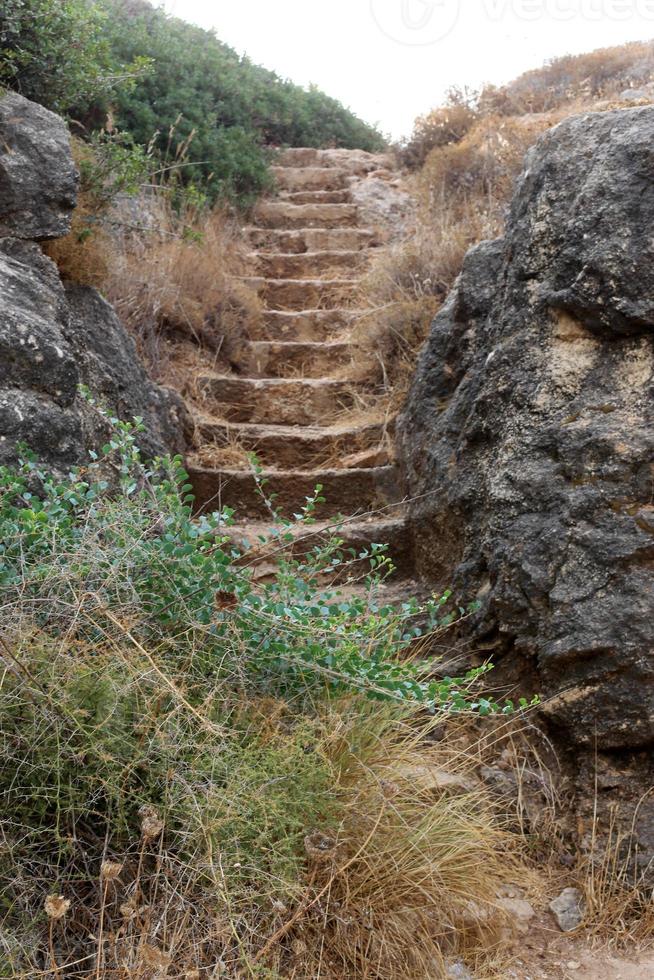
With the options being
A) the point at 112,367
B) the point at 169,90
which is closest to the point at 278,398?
the point at 112,367

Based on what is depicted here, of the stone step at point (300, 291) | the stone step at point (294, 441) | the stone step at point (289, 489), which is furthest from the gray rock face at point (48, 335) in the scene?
the stone step at point (300, 291)

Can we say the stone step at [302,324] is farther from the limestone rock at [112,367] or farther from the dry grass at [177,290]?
the limestone rock at [112,367]

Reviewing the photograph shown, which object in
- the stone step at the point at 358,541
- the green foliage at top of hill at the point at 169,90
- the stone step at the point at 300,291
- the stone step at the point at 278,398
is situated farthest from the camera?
→ the stone step at the point at 300,291

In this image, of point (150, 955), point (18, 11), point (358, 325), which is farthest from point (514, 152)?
point (150, 955)

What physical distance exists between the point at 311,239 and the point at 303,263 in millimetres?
451

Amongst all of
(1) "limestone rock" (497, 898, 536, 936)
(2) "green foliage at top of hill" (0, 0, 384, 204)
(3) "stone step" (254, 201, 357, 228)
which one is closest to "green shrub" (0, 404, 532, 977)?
(1) "limestone rock" (497, 898, 536, 936)

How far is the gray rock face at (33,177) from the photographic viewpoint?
3.95 m

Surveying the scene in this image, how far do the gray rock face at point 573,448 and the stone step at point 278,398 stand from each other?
7.29 ft

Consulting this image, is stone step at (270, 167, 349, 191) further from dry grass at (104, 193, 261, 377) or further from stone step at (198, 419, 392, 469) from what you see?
stone step at (198, 419, 392, 469)

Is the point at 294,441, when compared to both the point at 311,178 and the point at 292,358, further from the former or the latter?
the point at 311,178

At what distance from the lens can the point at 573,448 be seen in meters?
3.12

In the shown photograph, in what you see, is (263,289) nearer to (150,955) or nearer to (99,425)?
(99,425)

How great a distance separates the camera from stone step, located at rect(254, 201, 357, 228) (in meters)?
8.59

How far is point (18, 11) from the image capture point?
471cm
